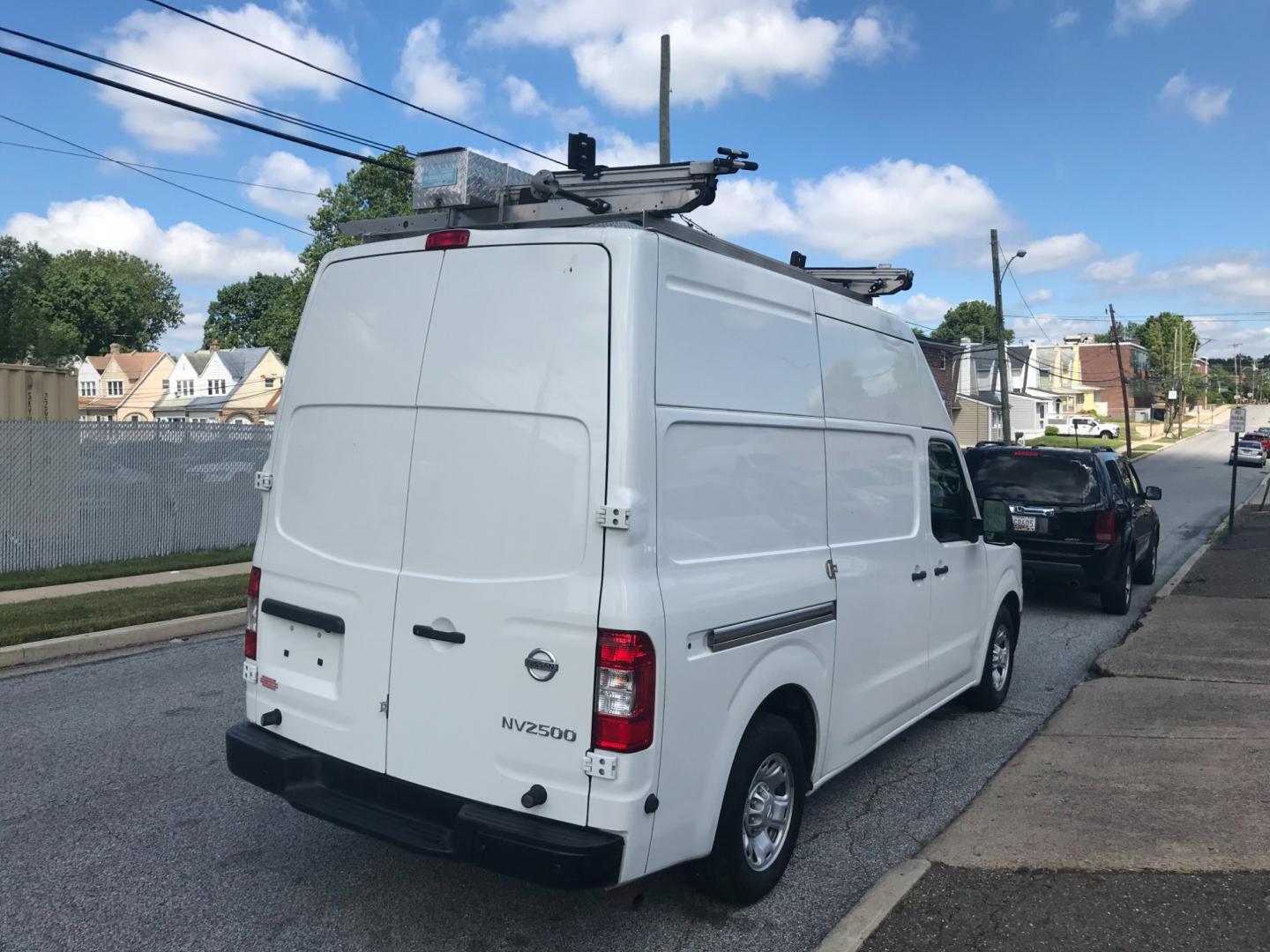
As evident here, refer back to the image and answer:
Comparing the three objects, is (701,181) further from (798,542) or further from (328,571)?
(328,571)

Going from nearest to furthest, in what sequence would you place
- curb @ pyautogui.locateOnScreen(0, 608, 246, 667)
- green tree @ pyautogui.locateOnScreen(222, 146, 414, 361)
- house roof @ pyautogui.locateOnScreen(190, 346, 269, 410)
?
1. curb @ pyautogui.locateOnScreen(0, 608, 246, 667)
2. green tree @ pyautogui.locateOnScreen(222, 146, 414, 361)
3. house roof @ pyautogui.locateOnScreen(190, 346, 269, 410)

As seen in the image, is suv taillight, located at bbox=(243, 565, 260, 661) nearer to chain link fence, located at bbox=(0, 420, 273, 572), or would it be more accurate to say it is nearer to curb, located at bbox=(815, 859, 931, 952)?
curb, located at bbox=(815, 859, 931, 952)

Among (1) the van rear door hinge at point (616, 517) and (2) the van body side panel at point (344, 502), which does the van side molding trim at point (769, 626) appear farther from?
(2) the van body side panel at point (344, 502)

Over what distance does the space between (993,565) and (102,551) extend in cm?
1184

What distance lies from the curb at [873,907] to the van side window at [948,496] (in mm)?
1993

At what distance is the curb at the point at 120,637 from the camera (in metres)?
8.30

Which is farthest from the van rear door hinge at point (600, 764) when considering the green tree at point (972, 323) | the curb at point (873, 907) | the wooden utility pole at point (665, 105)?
the green tree at point (972, 323)

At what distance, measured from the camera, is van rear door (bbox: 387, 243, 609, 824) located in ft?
11.0

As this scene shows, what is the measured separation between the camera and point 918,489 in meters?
5.47

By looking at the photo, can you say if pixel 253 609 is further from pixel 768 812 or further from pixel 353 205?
pixel 353 205

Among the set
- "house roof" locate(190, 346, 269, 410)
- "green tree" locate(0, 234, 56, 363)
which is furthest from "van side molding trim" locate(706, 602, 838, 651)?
"house roof" locate(190, 346, 269, 410)

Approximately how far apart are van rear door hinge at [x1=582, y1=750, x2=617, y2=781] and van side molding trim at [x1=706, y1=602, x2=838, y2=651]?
0.54 metres

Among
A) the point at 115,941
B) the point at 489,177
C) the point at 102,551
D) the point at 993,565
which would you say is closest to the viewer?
the point at 115,941

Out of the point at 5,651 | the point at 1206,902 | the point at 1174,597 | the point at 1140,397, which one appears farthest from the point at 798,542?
the point at 1140,397
